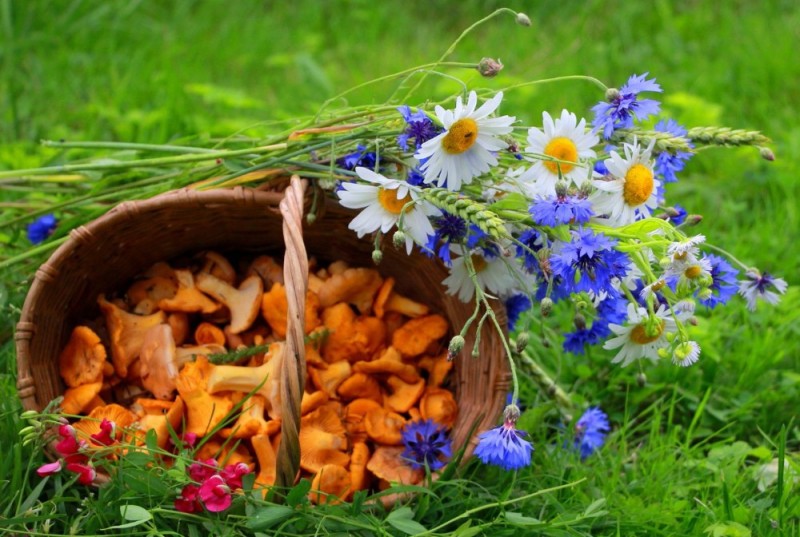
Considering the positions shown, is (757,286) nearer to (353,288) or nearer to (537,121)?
(353,288)

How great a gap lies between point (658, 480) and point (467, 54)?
197 centimetres

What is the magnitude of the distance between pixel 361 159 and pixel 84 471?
655mm

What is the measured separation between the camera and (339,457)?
1628 mm

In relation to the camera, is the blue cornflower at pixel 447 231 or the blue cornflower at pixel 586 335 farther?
the blue cornflower at pixel 586 335

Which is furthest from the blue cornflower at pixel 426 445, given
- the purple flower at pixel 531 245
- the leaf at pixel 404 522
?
the purple flower at pixel 531 245

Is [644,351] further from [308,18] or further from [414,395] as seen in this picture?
[308,18]

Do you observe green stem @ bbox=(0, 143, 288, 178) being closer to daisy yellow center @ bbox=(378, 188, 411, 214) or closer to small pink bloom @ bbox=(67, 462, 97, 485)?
daisy yellow center @ bbox=(378, 188, 411, 214)

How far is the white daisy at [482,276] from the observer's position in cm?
159

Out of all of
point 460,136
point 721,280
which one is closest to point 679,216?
point 721,280

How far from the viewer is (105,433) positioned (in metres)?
1.45

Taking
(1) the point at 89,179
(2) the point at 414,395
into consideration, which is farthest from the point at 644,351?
(1) the point at 89,179

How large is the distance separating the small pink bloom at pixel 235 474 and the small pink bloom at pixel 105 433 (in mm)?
185

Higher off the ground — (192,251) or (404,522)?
(192,251)

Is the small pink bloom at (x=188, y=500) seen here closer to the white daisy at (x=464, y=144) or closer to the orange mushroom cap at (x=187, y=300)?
the orange mushroom cap at (x=187, y=300)
